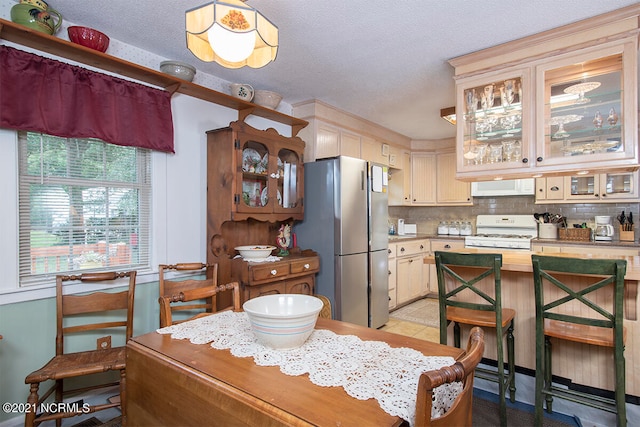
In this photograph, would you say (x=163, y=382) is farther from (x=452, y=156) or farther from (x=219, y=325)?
(x=452, y=156)

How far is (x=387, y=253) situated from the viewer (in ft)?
12.8

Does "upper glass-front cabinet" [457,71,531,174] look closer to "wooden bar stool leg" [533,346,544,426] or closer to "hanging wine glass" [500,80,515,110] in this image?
"hanging wine glass" [500,80,515,110]

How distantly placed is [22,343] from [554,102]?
364 centimetres

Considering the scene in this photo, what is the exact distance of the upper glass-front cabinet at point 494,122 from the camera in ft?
7.92

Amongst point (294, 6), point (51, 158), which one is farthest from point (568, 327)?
point (51, 158)

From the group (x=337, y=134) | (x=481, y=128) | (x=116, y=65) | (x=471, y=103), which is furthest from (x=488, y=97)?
(x=116, y=65)

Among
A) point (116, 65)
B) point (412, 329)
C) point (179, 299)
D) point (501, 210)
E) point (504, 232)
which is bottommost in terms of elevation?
point (412, 329)

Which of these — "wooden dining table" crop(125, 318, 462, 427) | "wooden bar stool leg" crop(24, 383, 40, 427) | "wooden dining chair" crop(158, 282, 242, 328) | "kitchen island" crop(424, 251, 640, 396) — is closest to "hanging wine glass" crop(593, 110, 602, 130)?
"kitchen island" crop(424, 251, 640, 396)

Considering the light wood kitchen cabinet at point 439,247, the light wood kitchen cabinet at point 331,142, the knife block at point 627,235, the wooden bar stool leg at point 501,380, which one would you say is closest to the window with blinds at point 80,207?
the light wood kitchen cabinet at point 331,142

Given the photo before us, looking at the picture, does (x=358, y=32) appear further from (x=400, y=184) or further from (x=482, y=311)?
(x=400, y=184)

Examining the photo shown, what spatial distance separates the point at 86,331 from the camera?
2203mm

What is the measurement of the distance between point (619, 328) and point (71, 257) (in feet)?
10.1

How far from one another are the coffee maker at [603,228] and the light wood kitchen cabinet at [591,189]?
0.91 ft

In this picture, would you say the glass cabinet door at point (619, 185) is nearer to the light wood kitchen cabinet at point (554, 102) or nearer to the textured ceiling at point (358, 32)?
the light wood kitchen cabinet at point (554, 102)
